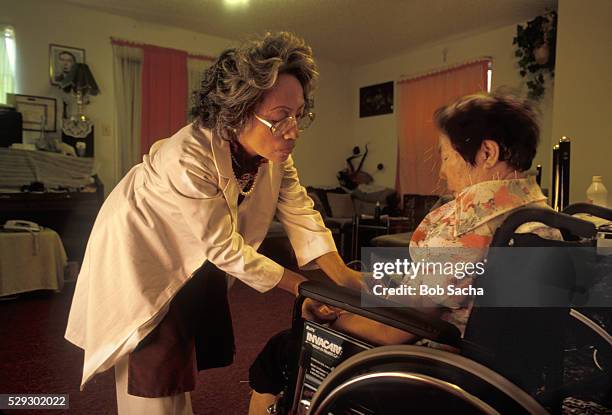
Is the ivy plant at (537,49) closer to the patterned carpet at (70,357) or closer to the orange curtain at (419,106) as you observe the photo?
the orange curtain at (419,106)

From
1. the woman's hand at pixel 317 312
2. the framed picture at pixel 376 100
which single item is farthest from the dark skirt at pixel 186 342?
the framed picture at pixel 376 100

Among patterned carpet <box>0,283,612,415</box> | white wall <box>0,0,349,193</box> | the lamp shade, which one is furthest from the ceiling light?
patterned carpet <box>0,283,612,415</box>

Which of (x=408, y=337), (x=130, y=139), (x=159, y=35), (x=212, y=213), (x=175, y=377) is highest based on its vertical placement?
(x=159, y=35)

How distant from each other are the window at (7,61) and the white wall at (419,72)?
4.10m

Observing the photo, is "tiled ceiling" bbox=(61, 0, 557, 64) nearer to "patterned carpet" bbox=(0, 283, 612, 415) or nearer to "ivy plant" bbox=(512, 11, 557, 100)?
"ivy plant" bbox=(512, 11, 557, 100)

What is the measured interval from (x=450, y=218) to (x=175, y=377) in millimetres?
750

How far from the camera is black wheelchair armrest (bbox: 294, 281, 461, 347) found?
0.68 metres

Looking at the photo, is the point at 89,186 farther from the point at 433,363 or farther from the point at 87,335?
the point at 433,363

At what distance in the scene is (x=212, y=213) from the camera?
3.03 feet

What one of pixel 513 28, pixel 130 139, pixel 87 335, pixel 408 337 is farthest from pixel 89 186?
→ pixel 513 28

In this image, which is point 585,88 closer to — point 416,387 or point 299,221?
point 299,221

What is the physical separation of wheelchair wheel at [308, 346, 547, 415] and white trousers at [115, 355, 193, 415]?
0.41 metres

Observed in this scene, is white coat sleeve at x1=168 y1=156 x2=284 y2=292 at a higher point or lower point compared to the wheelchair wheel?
higher

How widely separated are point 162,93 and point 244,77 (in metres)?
3.92
